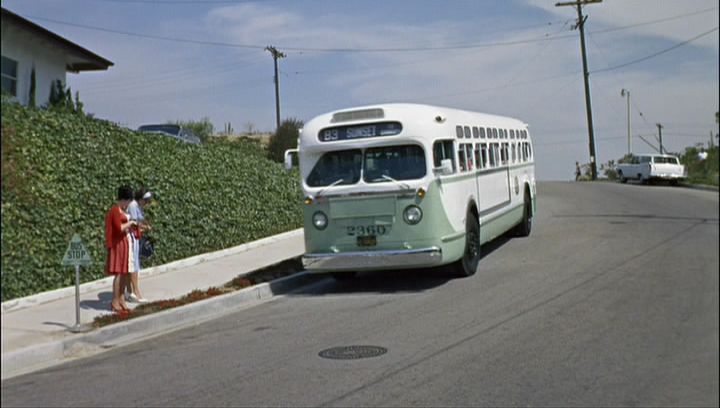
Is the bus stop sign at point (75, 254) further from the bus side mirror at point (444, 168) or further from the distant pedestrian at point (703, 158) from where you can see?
the bus side mirror at point (444, 168)

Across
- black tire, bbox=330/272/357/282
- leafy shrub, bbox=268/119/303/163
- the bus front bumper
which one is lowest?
black tire, bbox=330/272/357/282

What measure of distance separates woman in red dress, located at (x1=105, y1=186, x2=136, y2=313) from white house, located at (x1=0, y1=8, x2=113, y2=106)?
7.75 feet

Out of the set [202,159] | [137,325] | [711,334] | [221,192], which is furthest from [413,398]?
[221,192]

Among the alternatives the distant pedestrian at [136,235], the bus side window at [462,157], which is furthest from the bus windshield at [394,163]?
the distant pedestrian at [136,235]

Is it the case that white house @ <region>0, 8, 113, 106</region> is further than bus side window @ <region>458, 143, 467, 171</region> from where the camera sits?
No

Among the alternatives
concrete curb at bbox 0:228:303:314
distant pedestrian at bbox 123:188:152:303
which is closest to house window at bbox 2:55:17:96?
distant pedestrian at bbox 123:188:152:303

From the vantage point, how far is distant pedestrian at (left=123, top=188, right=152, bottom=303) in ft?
22.7

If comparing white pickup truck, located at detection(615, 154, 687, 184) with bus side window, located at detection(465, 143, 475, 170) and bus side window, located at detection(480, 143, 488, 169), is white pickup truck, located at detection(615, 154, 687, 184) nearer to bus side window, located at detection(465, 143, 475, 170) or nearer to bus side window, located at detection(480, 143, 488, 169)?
bus side window, located at detection(465, 143, 475, 170)

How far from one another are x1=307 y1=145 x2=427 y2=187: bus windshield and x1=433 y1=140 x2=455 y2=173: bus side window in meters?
Answer: 0.21

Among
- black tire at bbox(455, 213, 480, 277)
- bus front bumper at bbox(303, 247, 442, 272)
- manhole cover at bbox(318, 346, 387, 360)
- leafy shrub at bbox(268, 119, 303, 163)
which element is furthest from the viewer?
black tire at bbox(455, 213, 480, 277)

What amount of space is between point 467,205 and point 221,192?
4.85 m

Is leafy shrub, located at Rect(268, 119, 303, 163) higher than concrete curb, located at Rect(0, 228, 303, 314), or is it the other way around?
leafy shrub, located at Rect(268, 119, 303, 163)

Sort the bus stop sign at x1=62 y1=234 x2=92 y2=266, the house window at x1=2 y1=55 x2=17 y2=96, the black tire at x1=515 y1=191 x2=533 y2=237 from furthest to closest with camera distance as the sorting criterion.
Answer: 1. the black tire at x1=515 y1=191 x2=533 y2=237
2. the bus stop sign at x1=62 y1=234 x2=92 y2=266
3. the house window at x1=2 y1=55 x2=17 y2=96

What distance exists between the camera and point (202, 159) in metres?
12.5
